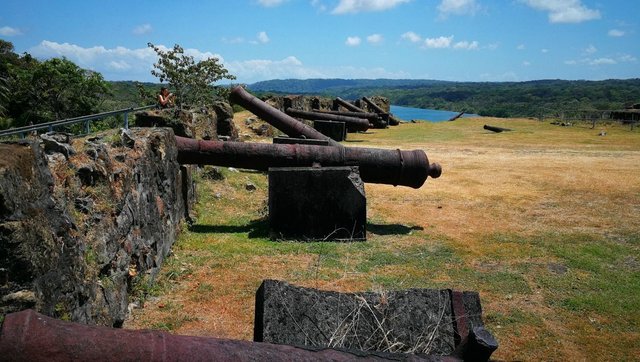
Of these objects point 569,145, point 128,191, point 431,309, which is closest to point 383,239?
point 128,191

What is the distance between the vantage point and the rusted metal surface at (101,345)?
A: 1.73m

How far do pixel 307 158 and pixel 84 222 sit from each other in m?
5.17

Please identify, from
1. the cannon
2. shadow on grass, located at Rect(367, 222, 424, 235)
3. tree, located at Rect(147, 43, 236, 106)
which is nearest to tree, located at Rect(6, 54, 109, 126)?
tree, located at Rect(147, 43, 236, 106)

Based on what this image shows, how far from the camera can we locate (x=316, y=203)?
340 inches

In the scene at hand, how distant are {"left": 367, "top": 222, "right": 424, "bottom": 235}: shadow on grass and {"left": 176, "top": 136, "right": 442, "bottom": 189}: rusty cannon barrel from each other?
868 millimetres

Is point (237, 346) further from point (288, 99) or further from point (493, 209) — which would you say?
point (288, 99)

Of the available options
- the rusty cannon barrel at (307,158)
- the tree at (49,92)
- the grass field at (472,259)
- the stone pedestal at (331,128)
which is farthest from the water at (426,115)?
the rusty cannon barrel at (307,158)

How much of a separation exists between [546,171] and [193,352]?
15875mm

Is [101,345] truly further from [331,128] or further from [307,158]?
[331,128]

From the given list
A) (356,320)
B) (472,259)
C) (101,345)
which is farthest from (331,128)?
A: (101,345)

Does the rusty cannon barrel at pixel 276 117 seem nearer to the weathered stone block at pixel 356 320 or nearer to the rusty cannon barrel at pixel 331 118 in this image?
the rusty cannon barrel at pixel 331 118

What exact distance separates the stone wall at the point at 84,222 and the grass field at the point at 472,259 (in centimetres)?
59

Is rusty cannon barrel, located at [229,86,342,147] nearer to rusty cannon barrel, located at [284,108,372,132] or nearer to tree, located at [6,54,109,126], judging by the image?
rusty cannon barrel, located at [284,108,372,132]

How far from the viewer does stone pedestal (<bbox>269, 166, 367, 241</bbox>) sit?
8.55m
